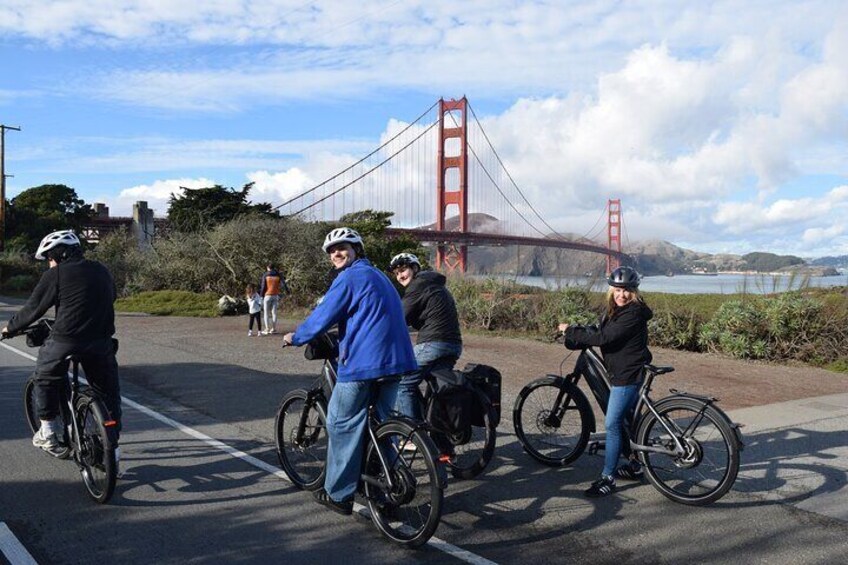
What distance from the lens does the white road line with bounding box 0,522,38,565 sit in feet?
12.9

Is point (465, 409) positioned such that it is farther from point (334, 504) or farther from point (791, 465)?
point (791, 465)

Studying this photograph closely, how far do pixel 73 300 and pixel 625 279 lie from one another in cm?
371

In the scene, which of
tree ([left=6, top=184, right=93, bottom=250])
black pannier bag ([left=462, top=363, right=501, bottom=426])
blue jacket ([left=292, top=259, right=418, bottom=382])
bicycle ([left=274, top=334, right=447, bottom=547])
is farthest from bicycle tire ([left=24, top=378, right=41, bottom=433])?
tree ([left=6, top=184, right=93, bottom=250])

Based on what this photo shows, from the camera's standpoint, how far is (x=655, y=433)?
5039 millimetres

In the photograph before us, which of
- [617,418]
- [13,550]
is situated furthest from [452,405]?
[13,550]

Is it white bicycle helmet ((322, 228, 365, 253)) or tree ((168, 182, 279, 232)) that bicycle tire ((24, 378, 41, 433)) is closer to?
white bicycle helmet ((322, 228, 365, 253))

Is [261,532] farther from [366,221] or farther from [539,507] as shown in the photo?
[366,221]

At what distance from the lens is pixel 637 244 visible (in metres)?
50.4

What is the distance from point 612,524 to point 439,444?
1321 mm

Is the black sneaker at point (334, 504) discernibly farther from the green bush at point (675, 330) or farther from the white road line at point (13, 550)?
the green bush at point (675, 330)

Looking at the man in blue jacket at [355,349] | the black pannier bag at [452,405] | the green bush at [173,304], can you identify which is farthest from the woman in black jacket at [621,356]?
the green bush at [173,304]

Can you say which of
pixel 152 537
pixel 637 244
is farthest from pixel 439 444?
pixel 637 244

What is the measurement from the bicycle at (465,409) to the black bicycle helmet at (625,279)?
3.68 ft

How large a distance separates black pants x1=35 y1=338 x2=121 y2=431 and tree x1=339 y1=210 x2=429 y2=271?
88.9 feet
